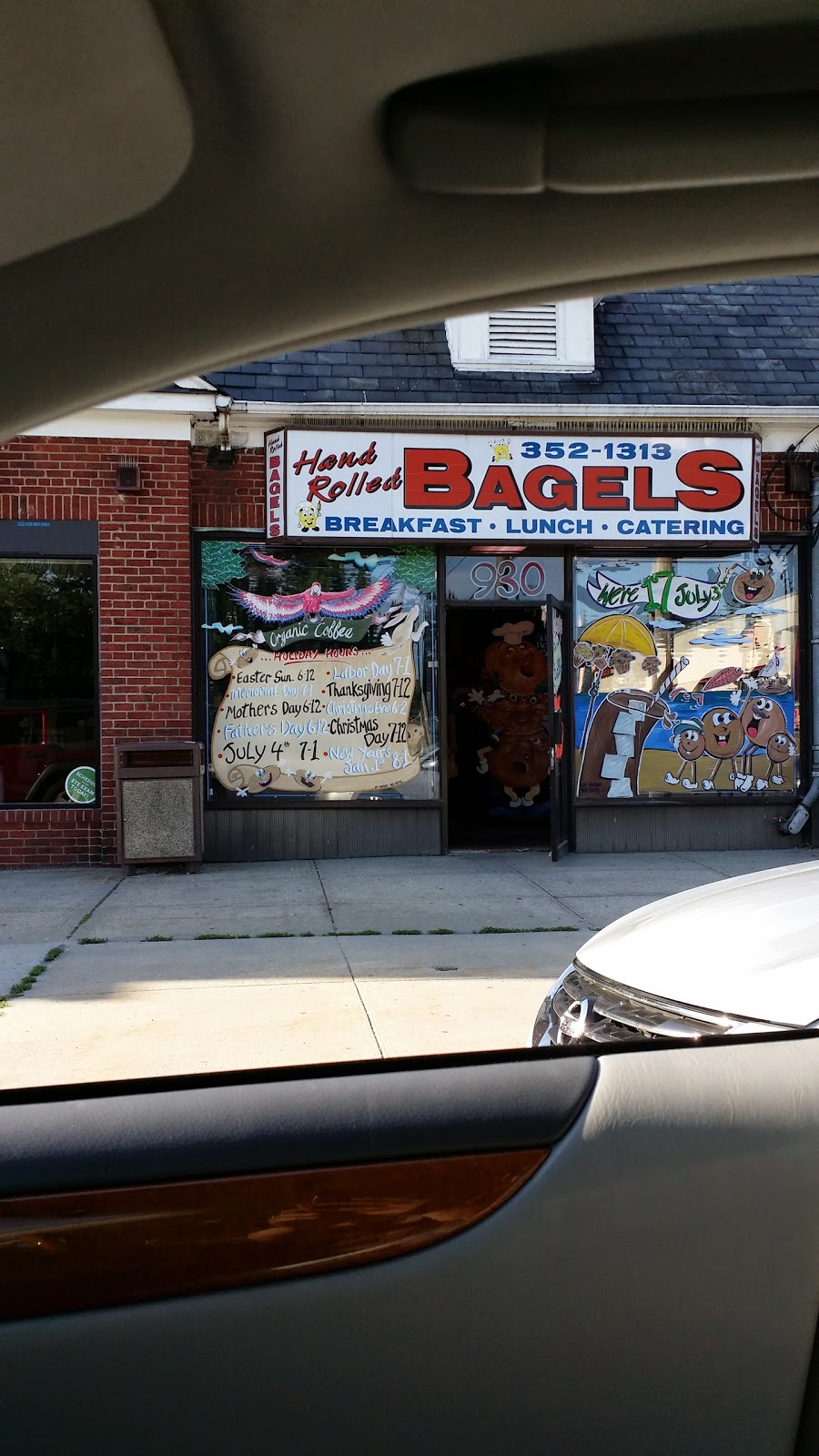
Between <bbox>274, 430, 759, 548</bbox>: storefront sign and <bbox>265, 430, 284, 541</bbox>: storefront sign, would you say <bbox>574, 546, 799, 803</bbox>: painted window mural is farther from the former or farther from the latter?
<bbox>265, 430, 284, 541</bbox>: storefront sign

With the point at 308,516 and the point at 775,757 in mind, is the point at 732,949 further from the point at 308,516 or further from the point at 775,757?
the point at 775,757

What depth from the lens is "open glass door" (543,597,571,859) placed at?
10.5 meters

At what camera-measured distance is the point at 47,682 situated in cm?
1043

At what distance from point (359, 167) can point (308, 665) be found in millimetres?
8625

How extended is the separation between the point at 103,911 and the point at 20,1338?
Result: 7.26 m

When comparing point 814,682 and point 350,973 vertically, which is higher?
point 814,682

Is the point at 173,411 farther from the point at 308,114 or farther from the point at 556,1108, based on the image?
the point at 556,1108

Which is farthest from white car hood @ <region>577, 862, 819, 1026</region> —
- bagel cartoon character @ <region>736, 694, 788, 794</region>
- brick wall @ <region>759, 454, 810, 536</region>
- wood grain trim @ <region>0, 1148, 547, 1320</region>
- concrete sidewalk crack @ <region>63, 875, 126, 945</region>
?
brick wall @ <region>759, 454, 810, 536</region>

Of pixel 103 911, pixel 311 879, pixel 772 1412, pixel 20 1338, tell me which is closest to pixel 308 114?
pixel 20 1338

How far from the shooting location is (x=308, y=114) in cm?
193

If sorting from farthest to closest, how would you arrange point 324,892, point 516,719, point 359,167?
1. point 516,719
2. point 324,892
3. point 359,167

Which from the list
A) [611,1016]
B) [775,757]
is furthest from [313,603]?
[611,1016]

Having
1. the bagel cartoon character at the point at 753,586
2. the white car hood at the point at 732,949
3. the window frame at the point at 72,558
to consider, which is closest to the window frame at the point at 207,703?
the window frame at the point at 72,558

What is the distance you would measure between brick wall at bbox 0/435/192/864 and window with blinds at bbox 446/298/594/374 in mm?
2733
